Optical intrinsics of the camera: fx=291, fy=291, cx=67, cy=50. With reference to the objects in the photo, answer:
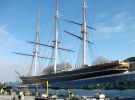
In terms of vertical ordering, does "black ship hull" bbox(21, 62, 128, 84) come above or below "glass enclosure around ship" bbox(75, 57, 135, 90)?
above

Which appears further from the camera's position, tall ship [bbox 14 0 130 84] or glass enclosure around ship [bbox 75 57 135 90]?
tall ship [bbox 14 0 130 84]

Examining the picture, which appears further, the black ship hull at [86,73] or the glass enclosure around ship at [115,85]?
the black ship hull at [86,73]

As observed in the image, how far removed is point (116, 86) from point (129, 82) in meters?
3.57

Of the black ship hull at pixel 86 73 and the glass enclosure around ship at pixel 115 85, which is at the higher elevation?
the black ship hull at pixel 86 73

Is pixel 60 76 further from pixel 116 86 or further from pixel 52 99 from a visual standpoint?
pixel 52 99

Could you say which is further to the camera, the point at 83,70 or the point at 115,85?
the point at 83,70

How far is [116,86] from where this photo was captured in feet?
176

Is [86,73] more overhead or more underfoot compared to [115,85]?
more overhead

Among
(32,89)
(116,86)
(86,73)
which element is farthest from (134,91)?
(32,89)

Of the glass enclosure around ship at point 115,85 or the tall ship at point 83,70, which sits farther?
the tall ship at point 83,70

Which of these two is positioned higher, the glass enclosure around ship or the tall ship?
the tall ship

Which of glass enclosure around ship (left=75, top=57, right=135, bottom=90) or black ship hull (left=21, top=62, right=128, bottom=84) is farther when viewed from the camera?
black ship hull (left=21, top=62, right=128, bottom=84)

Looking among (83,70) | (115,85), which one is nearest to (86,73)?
(83,70)

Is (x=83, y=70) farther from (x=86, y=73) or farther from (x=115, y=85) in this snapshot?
(x=115, y=85)
